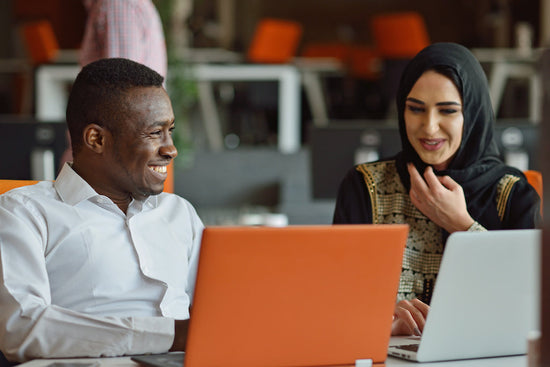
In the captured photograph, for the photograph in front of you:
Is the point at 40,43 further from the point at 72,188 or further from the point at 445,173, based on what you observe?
the point at 72,188

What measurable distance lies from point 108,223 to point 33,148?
5.86ft

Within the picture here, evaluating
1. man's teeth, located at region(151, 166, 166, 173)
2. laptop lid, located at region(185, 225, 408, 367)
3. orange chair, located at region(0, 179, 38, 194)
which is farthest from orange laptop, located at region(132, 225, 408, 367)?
orange chair, located at region(0, 179, 38, 194)

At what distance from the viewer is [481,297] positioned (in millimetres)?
1069

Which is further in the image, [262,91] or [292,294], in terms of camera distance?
[262,91]

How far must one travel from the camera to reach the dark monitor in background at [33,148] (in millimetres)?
2922

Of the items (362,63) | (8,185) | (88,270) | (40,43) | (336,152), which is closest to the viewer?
(88,270)

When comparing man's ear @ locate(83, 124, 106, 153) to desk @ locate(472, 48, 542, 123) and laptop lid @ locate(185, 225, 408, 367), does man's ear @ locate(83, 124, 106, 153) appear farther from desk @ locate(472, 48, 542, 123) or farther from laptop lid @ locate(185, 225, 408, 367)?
desk @ locate(472, 48, 542, 123)

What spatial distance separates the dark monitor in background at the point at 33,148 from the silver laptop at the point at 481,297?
2.11 metres

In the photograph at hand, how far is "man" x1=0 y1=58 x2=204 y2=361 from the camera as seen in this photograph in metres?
1.19

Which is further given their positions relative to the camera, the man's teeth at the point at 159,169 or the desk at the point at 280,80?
the desk at the point at 280,80

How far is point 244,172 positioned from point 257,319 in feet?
16.0

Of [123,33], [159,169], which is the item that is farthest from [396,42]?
[159,169]

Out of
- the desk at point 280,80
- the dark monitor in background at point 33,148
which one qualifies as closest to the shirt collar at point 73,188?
the dark monitor in background at point 33,148

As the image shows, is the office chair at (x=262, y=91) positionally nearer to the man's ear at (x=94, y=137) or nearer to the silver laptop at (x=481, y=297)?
the man's ear at (x=94, y=137)
